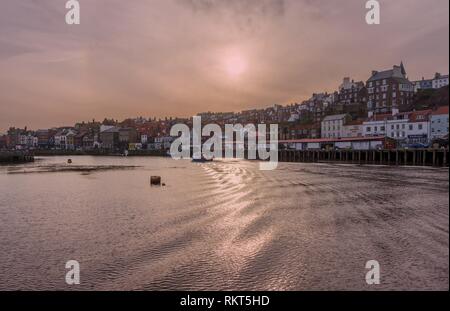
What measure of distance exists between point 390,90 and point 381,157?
46559mm

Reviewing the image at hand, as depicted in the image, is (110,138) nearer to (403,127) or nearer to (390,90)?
(390,90)

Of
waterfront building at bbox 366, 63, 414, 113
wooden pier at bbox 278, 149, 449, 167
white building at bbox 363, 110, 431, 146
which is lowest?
wooden pier at bbox 278, 149, 449, 167

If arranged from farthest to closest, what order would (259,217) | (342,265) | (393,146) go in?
(393,146), (259,217), (342,265)

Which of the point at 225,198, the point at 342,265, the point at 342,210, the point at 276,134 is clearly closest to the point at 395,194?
the point at 342,210

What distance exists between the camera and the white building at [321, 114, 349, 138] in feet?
300

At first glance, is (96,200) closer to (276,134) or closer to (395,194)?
(395,194)

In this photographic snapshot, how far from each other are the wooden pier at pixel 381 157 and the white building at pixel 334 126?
1563 centimetres

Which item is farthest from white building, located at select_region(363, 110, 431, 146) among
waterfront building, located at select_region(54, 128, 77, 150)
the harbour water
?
waterfront building, located at select_region(54, 128, 77, 150)

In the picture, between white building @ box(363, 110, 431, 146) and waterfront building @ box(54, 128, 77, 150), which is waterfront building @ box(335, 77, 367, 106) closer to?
white building @ box(363, 110, 431, 146)

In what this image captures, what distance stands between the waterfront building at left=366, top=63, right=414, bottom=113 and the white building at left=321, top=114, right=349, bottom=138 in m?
9.56

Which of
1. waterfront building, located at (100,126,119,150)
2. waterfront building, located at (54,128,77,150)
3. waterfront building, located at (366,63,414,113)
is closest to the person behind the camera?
waterfront building, located at (366,63,414,113)

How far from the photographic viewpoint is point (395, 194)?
82.1ft

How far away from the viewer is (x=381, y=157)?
5994 centimetres
